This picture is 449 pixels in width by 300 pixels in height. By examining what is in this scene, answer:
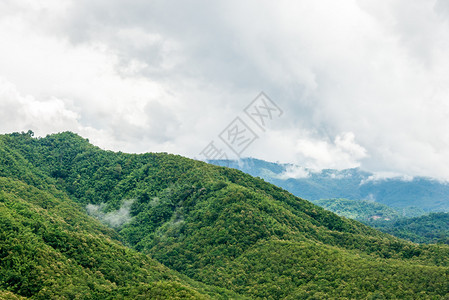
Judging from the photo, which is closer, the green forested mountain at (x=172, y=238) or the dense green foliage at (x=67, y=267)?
the dense green foliage at (x=67, y=267)

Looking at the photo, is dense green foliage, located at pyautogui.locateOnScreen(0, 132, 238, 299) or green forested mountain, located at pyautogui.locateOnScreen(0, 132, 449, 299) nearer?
dense green foliage, located at pyautogui.locateOnScreen(0, 132, 238, 299)

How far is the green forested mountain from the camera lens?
5350 cm

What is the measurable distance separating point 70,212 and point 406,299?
80.9 m

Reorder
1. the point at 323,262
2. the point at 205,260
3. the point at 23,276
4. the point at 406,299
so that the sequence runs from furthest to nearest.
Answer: the point at 205,260 → the point at 323,262 → the point at 406,299 → the point at 23,276

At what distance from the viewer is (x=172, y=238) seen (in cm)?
9750

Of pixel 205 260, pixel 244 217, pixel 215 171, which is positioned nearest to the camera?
pixel 205 260

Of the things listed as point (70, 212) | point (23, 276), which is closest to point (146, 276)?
point (23, 276)

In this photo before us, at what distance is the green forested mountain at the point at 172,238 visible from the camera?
176ft

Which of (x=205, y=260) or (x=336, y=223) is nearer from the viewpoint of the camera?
(x=205, y=260)

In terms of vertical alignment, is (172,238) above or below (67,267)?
above

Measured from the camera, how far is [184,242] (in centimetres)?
9369

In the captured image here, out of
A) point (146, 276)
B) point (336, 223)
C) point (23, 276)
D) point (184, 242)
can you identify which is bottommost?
point (23, 276)

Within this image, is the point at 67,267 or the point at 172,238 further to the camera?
the point at 172,238

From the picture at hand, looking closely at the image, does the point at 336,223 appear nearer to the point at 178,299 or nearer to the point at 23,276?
the point at 178,299
